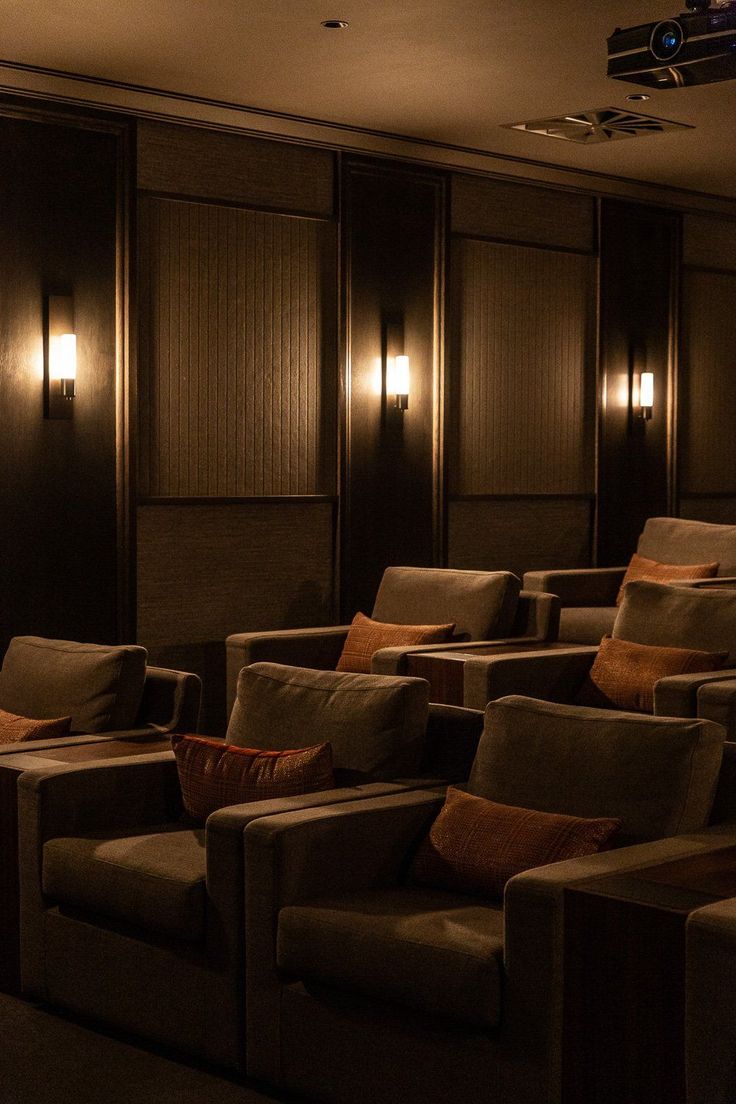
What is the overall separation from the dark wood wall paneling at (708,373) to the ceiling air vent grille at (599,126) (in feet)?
5.71

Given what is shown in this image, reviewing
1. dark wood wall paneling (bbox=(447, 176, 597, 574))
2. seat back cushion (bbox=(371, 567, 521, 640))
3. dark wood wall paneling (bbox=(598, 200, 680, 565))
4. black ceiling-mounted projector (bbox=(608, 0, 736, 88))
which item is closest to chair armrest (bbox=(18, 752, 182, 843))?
seat back cushion (bbox=(371, 567, 521, 640))

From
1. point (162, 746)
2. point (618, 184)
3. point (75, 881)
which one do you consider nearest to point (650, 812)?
point (75, 881)

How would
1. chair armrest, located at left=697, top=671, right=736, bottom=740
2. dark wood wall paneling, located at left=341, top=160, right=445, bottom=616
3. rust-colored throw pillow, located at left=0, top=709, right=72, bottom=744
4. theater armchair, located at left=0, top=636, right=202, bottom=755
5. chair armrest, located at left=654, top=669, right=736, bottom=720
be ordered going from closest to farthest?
rust-colored throw pillow, located at left=0, top=709, right=72, bottom=744 → theater armchair, located at left=0, top=636, right=202, bottom=755 → chair armrest, located at left=697, top=671, right=736, bottom=740 → chair armrest, located at left=654, top=669, right=736, bottom=720 → dark wood wall paneling, located at left=341, top=160, right=445, bottom=616

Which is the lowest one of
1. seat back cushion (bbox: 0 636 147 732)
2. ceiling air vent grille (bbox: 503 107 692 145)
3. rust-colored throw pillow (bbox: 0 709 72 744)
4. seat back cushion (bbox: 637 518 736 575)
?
rust-colored throw pillow (bbox: 0 709 72 744)

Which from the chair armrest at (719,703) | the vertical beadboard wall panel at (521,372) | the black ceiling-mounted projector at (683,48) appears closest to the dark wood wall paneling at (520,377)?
the vertical beadboard wall panel at (521,372)

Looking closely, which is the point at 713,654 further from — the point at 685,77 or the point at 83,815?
the point at 83,815

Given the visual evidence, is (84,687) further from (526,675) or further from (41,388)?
(41,388)

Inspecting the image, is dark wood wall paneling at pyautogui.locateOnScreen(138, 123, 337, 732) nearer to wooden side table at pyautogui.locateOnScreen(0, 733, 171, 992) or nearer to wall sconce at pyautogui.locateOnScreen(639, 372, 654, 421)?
wall sconce at pyautogui.locateOnScreen(639, 372, 654, 421)

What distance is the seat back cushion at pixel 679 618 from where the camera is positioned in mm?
5145

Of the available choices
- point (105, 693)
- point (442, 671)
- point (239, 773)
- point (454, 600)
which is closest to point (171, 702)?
point (105, 693)

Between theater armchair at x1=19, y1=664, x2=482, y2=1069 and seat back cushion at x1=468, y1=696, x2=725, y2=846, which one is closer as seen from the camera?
seat back cushion at x1=468, y1=696, x2=725, y2=846

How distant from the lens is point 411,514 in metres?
7.26

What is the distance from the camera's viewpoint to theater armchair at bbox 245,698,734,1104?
266 cm

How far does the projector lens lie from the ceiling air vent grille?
72.2 inches
